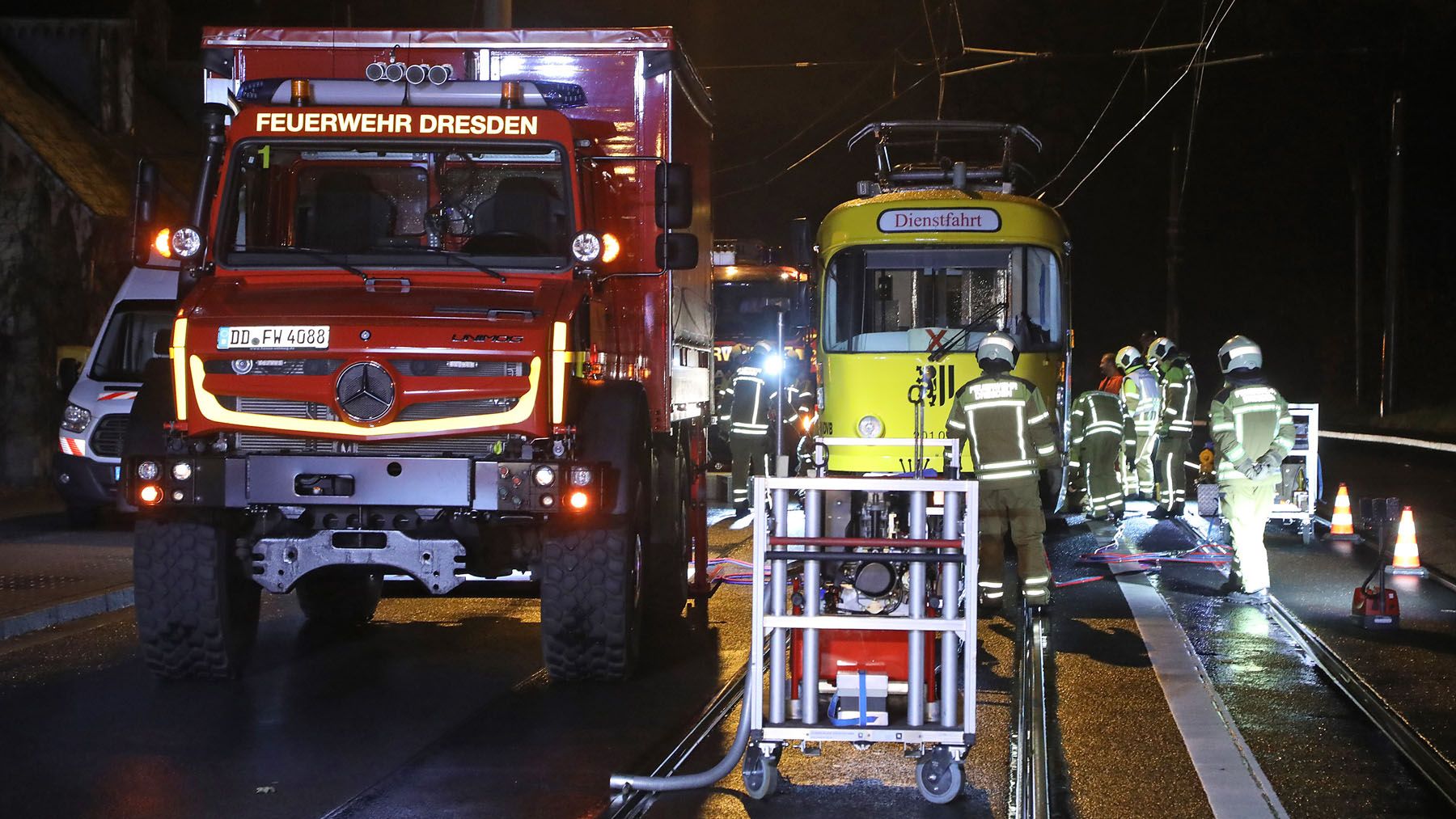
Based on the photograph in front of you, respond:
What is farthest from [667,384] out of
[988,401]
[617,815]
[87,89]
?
[87,89]

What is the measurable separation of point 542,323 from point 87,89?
2952 cm

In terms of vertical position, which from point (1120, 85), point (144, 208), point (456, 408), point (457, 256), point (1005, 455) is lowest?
point (1005, 455)

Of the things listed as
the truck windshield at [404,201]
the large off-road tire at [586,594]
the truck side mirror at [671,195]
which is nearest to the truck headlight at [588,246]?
the truck windshield at [404,201]

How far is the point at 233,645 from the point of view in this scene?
8.75 meters

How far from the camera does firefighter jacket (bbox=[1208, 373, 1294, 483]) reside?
1222cm

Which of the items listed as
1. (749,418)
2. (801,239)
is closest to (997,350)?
(801,239)

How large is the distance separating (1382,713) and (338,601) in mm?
6357

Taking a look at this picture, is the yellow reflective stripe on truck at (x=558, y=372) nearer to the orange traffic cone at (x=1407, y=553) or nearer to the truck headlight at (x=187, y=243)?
the truck headlight at (x=187, y=243)

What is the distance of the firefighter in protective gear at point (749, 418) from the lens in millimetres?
18422

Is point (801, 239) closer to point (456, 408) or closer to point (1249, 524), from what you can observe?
point (1249, 524)

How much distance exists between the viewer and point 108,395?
54.7ft

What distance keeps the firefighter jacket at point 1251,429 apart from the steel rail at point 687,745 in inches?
182

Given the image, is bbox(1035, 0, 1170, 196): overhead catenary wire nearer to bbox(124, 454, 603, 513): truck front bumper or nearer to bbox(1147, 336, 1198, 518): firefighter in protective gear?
bbox(1147, 336, 1198, 518): firefighter in protective gear

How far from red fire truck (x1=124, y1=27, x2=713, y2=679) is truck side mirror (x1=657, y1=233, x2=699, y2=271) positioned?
2 centimetres
